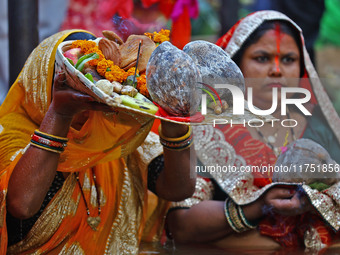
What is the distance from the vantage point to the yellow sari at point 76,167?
2398 millimetres

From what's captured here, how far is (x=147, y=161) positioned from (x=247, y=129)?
2.54 feet

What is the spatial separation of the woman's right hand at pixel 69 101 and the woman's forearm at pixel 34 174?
35mm

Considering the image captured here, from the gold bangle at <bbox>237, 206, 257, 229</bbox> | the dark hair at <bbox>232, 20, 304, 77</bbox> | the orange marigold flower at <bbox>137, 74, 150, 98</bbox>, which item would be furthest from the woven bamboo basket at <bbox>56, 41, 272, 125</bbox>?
the dark hair at <bbox>232, 20, 304, 77</bbox>

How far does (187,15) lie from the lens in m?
5.45

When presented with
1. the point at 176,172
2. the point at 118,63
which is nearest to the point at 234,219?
the point at 176,172

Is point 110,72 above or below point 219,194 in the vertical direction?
above

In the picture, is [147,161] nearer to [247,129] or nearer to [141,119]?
[141,119]

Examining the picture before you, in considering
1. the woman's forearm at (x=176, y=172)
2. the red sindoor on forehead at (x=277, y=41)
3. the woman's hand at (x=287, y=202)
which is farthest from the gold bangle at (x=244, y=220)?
the red sindoor on forehead at (x=277, y=41)

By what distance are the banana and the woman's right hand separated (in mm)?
120

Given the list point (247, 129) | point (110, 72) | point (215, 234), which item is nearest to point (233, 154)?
point (247, 129)

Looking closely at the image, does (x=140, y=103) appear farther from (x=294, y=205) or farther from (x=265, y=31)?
(x=265, y=31)

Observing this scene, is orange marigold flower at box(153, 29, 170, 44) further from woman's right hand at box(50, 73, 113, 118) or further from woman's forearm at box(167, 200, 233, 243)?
woman's forearm at box(167, 200, 233, 243)

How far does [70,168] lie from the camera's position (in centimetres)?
245

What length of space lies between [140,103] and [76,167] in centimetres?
60
